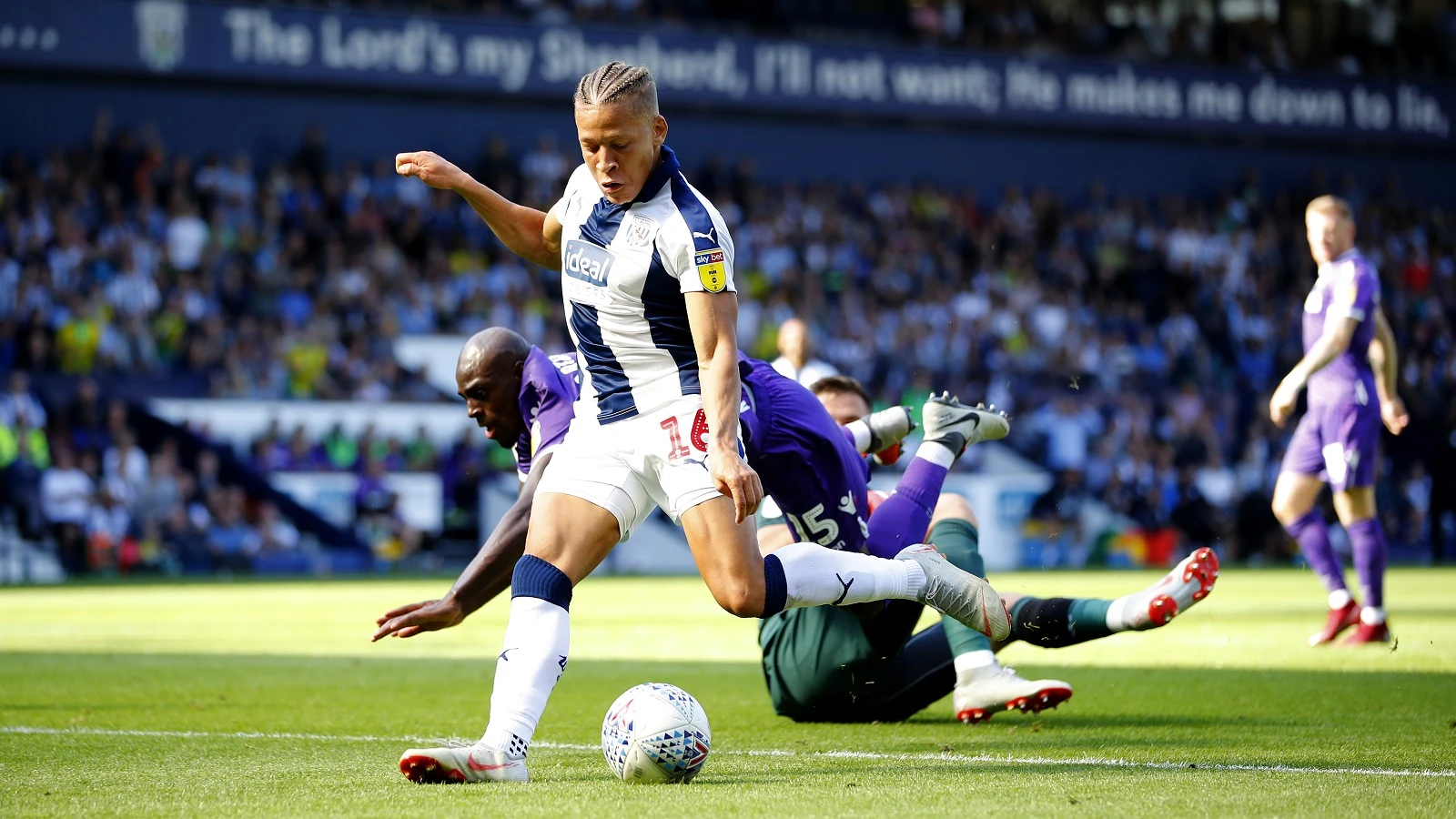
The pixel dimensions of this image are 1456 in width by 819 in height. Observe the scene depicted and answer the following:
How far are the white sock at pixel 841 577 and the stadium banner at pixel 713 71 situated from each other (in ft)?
70.3

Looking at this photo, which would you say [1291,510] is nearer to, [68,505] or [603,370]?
[603,370]

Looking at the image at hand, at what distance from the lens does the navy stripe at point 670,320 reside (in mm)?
5102

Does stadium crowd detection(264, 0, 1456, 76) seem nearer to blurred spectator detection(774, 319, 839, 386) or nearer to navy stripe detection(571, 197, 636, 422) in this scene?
blurred spectator detection(774, 319, 839, 386)

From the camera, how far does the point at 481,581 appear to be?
5453mm

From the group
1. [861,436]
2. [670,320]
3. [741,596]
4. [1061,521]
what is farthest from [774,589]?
[1061,521]

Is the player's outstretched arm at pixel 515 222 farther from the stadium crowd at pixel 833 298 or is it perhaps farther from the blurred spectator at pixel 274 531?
the blurred spectator at pixel 274 531

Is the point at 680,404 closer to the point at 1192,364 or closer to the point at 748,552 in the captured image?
the point at 748,552

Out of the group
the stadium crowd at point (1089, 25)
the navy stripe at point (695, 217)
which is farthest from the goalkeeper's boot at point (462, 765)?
the stadium crowd at point (1089, 25)

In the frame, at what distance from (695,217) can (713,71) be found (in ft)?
75.8

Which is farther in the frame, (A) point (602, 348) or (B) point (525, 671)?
(A) point (602, 348)

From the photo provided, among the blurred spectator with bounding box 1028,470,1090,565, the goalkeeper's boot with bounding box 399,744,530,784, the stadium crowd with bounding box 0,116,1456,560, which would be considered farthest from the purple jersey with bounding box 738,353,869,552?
the blurred spectator with bounding box 1028,470,1090,565

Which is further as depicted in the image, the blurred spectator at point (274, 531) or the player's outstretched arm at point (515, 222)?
the blurred spectator at point (274, 531)

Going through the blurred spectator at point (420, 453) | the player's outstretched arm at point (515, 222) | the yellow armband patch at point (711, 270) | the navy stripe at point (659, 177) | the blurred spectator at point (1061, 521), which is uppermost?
the navy stripe at point (659, 177)

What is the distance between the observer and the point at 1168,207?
32.1m
